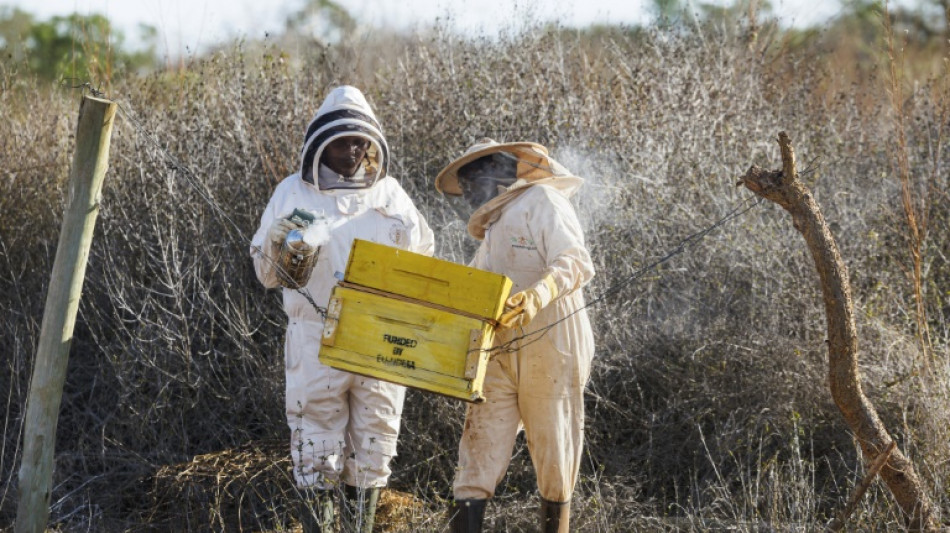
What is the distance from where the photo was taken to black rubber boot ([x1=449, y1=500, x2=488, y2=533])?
12.7 ft

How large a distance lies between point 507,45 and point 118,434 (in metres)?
4.05

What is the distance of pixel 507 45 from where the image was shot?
7629 millimetres

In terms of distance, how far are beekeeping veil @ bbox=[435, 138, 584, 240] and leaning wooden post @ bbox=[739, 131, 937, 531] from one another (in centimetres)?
73

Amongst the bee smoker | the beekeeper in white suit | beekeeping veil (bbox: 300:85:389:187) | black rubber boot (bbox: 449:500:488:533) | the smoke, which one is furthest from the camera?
the smoke

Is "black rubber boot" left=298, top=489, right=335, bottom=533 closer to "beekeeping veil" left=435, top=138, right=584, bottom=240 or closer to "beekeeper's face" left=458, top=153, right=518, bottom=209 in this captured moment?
"beekeeping veil" left=435, top=138, right=584, bottom=240

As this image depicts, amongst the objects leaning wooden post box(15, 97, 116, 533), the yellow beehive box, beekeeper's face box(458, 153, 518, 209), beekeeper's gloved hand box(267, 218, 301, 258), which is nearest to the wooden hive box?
the yellow beehive box

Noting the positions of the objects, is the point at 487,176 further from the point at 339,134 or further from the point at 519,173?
the point at 339,134

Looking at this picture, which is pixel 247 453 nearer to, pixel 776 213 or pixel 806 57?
pixel 776 213

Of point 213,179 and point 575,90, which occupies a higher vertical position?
point 575,90

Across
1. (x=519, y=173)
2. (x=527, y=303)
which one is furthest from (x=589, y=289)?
(x=527, y=303)

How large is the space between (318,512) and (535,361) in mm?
1115

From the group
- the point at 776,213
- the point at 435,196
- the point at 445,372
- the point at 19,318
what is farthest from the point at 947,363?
the point at 19,318

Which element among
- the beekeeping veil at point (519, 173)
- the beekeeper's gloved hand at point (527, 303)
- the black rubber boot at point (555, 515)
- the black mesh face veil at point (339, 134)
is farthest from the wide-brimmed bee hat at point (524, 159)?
the black rubber boot at point (555, 515)

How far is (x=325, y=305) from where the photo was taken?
402 cm
